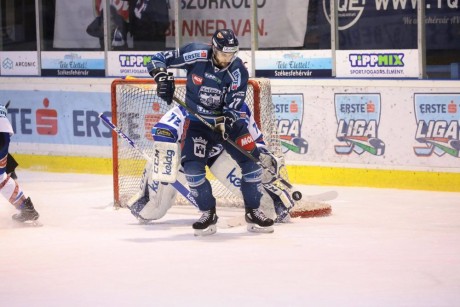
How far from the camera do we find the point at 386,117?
8906mm

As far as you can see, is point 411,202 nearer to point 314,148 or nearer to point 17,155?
point 314,148

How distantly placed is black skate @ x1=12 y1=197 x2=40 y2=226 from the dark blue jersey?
127 cm

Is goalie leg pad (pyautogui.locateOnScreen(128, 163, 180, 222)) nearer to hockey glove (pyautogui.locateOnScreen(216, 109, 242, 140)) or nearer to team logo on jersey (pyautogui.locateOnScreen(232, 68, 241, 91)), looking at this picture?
hockey glove (pyautogui.locateOnScreen(216, 109, 242, 140))

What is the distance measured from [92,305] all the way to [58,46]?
235 inches

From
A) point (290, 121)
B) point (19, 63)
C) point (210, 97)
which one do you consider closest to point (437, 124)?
point (290, 121)

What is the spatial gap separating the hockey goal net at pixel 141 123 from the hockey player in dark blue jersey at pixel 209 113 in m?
0.74

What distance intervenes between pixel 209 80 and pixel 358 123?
2.33 metres

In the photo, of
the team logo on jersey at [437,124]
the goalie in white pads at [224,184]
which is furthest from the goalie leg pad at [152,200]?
the team logo on jersey at [437,124]

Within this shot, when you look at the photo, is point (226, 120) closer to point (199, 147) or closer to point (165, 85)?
point (199, 147)

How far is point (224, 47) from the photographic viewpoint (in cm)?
684

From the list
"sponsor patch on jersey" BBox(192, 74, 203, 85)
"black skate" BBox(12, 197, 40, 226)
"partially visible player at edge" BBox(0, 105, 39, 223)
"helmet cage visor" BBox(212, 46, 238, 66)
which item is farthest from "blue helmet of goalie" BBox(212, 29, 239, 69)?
"black skate" BBox(12, 197, 40, 226)

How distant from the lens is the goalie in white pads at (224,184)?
24.3 ft

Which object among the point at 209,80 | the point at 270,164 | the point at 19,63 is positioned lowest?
the point at 270,164

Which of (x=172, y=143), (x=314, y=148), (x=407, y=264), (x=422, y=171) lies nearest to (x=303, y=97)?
(x=314, y=148)
